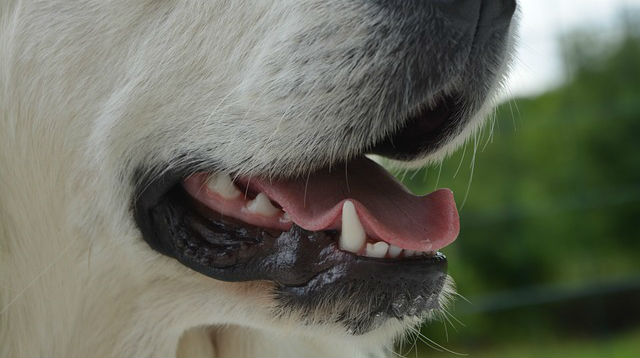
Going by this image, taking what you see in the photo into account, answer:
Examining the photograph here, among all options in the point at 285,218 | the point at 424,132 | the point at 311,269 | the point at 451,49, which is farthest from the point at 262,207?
the point at 451,49

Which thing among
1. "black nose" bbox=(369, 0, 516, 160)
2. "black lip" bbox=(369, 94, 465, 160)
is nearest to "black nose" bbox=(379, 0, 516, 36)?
"black nose" bbox=(369, 0, 516, 160)

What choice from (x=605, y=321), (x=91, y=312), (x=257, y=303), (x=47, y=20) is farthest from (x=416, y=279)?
(x=605, y=321)

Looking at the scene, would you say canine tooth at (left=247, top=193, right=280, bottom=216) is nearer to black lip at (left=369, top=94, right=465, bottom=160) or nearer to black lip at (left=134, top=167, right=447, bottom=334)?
black lip at (left=134, top=167, right=447, bottom=334)

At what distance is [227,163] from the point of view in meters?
2.30

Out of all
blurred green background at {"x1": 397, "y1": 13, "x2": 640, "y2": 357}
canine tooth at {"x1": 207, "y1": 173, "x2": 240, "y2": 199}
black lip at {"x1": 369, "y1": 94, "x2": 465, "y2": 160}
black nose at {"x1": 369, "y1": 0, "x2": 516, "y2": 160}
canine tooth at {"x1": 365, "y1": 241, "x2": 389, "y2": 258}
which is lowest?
blurred green background at {"x1": 397, "y1": 13, "x2": 640, "y2": 357}

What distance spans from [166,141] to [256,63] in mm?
336

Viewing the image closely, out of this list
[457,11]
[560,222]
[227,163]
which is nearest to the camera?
[457,11]

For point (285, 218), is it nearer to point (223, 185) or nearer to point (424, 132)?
point (223, 185)

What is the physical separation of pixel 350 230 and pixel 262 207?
285 mm

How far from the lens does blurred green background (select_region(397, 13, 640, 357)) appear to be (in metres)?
8.98

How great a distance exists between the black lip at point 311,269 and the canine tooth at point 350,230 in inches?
0.9

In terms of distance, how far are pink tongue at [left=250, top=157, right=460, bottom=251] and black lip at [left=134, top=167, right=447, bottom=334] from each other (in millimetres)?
48

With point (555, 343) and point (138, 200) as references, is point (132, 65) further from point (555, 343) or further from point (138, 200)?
point (555, 343)

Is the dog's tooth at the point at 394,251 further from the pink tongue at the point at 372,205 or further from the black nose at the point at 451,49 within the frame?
the black nose at the point at 451,49
